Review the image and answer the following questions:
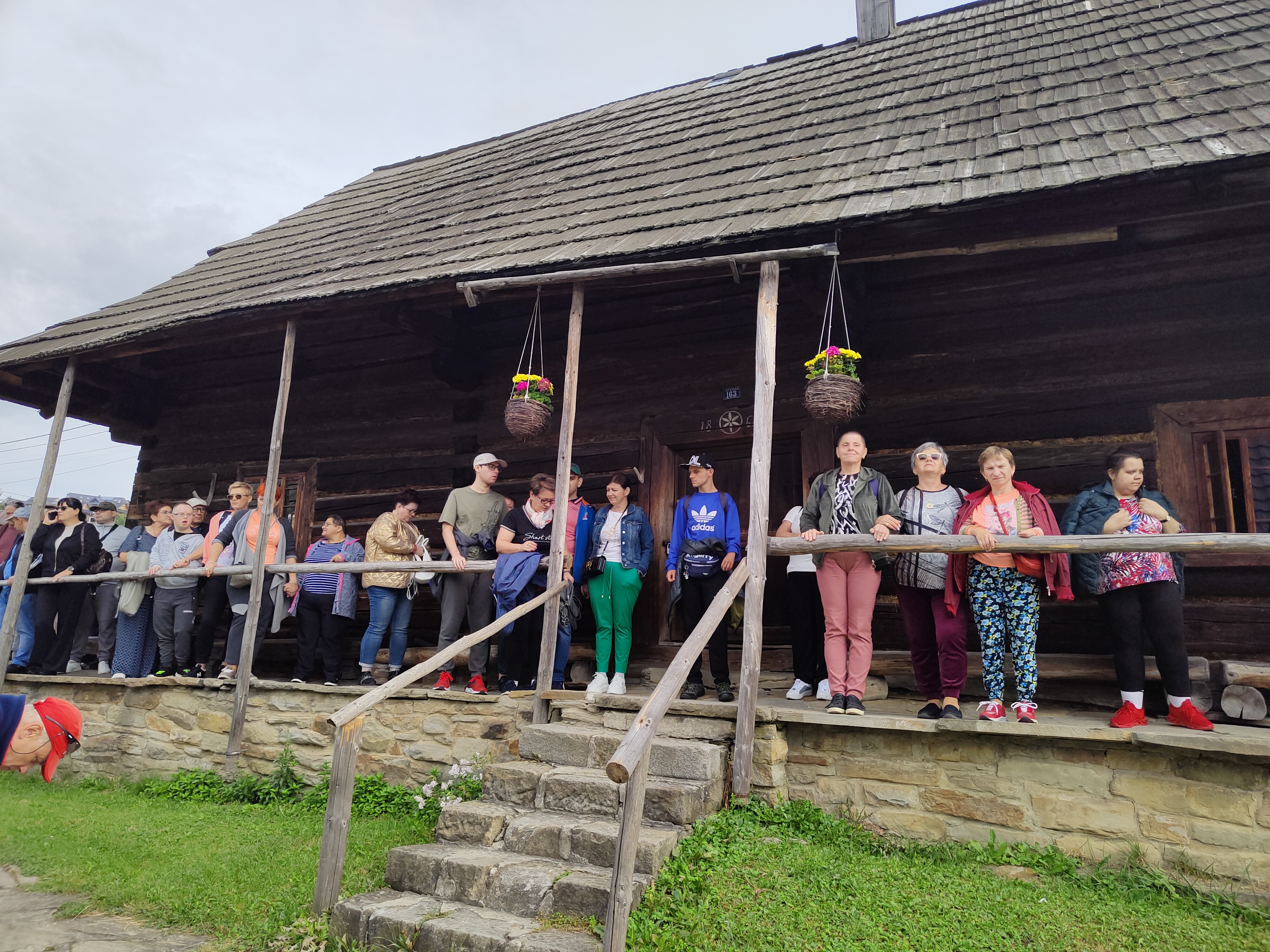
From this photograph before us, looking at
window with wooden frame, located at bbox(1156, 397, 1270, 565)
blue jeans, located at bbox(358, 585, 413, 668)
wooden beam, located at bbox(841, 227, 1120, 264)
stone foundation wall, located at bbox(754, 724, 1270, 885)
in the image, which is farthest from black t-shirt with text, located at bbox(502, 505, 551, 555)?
window with wooden frame, located at bbox(1156, 397, 1270, 565)

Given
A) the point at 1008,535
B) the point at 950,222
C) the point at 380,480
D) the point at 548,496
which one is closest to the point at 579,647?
the point at 548,496

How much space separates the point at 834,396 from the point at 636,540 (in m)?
1.72

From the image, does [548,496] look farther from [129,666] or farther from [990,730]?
[129,666]

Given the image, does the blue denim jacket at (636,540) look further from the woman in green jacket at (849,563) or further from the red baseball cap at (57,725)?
the red baseball cap at (57,725)

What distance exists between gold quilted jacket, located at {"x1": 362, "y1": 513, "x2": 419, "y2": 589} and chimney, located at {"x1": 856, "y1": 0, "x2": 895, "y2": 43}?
22.7ft

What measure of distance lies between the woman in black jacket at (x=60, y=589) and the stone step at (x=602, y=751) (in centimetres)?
527

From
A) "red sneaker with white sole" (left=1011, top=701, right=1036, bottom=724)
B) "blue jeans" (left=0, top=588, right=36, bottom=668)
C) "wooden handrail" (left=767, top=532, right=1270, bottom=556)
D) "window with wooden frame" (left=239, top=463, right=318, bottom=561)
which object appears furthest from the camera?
"window with wooden frame" (left=239, top=463, right=318, bottom=561)

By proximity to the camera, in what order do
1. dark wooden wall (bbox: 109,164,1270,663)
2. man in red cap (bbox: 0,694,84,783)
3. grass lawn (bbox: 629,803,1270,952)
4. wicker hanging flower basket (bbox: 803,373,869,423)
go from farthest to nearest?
dark wooden wall (bbox: 109,164,1270,663) < wicker hanging flower basket (bbox: 803,373,869,423) < grass lawn (bbox: 629,803,1270,952) < man in red cap (bbox: 0,694,84,783)

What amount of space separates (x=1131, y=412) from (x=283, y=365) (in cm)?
653

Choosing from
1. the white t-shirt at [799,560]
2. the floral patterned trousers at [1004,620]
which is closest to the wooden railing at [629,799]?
the floral patterned trousers at [1004,620]

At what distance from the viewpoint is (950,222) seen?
5062 mm

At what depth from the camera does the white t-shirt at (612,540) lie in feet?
19.4

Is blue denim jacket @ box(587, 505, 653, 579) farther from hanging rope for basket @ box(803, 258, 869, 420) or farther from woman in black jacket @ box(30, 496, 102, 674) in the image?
woman in black jacket @ box(30, 496, 102, 674)

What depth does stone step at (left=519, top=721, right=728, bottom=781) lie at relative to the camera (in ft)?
14.3
